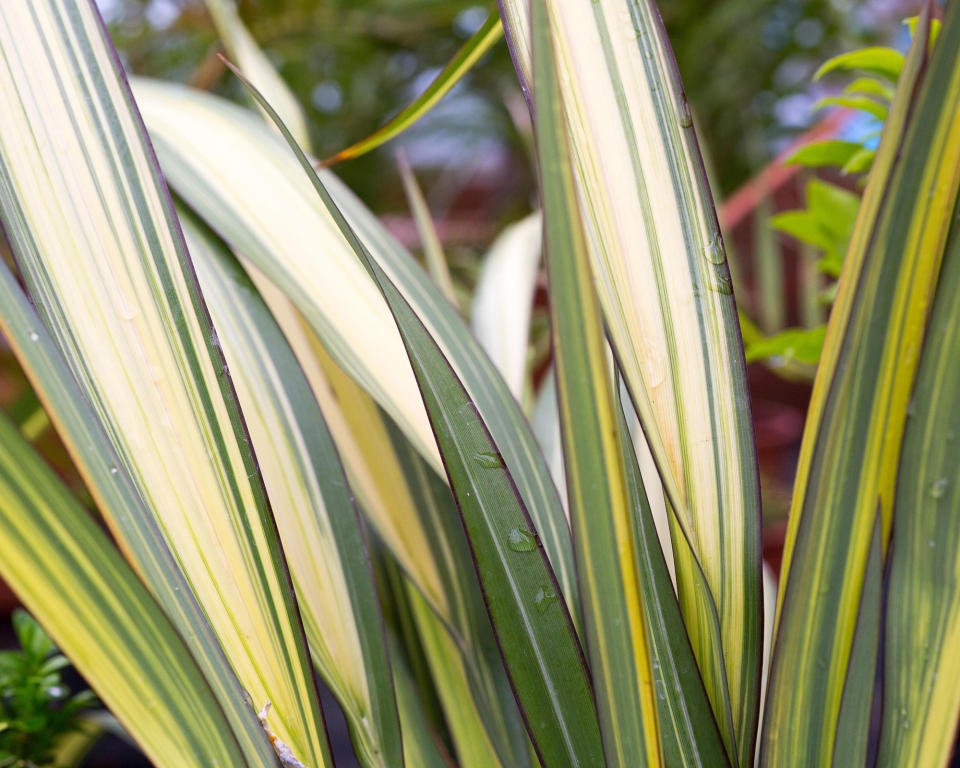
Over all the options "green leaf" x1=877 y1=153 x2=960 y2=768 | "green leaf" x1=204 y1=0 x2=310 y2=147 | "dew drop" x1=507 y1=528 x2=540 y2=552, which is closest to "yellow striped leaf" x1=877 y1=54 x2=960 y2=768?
"green leaf" x1=877 y1=153 x2=960 y2=768

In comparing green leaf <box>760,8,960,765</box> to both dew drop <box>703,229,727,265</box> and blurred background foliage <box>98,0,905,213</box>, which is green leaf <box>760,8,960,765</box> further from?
blurred background foliage <box>98,0,905,213</box>

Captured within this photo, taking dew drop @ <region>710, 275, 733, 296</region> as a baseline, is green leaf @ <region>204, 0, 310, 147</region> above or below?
above

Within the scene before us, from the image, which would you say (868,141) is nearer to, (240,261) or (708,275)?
(708,275)

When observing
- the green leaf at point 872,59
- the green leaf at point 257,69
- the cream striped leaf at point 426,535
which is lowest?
the cream striped leaf at point 426,535

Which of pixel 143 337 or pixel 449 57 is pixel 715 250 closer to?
pixel 143 337

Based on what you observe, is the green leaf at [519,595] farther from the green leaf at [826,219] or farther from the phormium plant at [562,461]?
the green leaf at [826,219]

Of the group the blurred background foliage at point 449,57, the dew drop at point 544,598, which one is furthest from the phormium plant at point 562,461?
the blurred background foliage at point 449,57
